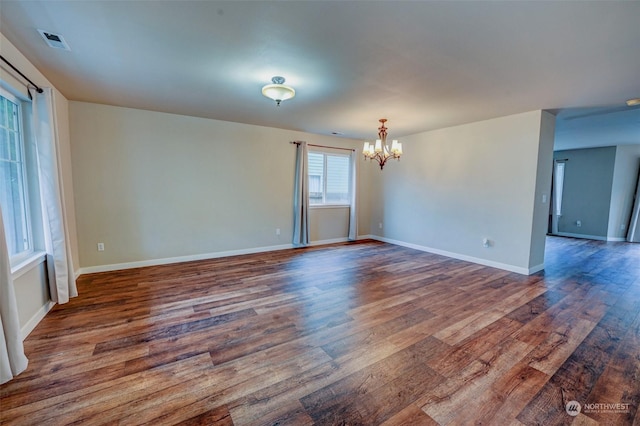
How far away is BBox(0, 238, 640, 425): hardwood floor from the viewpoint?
1.59 meters

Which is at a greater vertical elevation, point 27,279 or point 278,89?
point 278,89

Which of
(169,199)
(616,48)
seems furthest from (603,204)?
(169,199)

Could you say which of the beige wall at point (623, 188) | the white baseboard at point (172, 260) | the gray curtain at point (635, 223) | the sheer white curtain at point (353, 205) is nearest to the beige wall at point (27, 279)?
the white baseboard at point (172, 260)

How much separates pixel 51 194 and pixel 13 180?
0.95 feet

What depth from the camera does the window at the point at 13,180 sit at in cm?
246

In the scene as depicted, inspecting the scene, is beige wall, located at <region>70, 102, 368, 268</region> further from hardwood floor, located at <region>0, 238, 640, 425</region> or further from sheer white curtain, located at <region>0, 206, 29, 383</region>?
sheer white curtain, located at <region>0, 206, 29, 383</region>

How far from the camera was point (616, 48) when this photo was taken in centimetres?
217

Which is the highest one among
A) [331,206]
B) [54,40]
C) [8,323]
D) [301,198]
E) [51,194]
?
[54,40]

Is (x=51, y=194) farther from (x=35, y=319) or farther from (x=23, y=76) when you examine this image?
(x=35, y=319)

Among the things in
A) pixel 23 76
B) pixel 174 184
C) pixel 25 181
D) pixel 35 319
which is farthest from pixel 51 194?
pixel 174 184

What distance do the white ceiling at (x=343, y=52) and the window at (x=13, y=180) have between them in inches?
21.7

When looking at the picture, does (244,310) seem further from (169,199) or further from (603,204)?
(603,204)

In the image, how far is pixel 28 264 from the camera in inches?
97.1

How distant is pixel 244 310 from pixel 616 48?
4.04 meters
